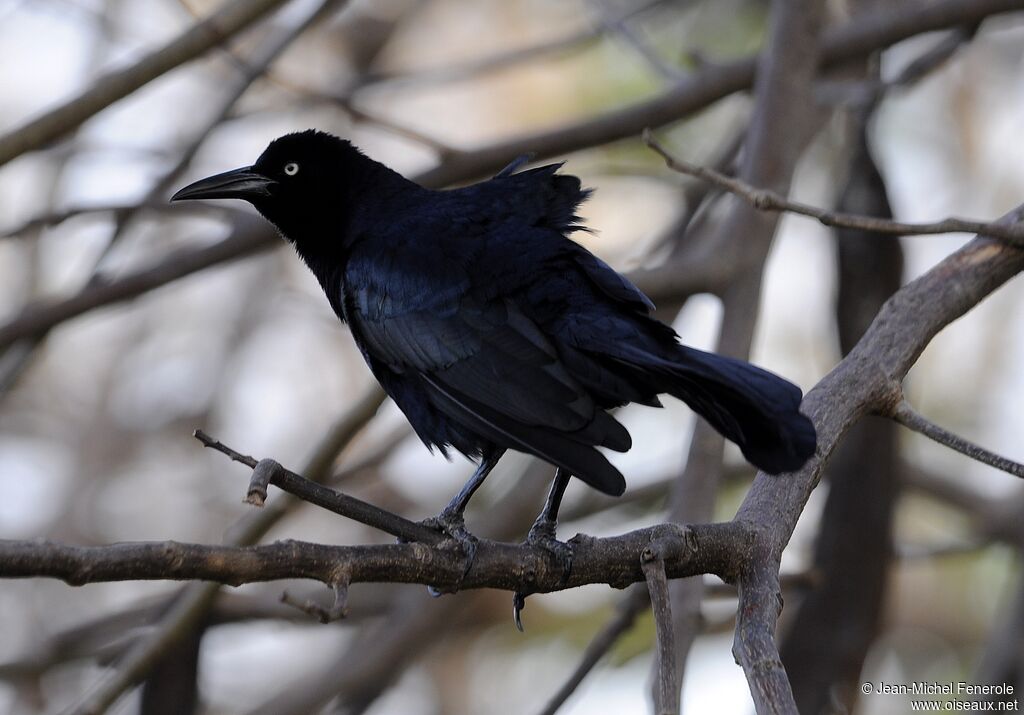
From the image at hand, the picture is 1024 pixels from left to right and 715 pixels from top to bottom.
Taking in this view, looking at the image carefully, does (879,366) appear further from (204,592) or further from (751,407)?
(204,592)

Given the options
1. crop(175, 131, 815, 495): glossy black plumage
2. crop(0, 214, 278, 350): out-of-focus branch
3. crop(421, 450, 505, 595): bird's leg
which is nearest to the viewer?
crop(421, 450, 505, 595): bird's leg

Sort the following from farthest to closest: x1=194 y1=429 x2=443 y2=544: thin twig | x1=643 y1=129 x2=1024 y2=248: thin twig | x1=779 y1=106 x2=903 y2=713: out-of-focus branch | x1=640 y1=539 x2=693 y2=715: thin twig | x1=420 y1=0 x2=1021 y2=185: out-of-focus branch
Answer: x1=420 y1=0 x2=1021 y2=185: out-of-focus branch < x1=779 y1=106 x2=903 y2=713: out-of-focus branch < x1=643 y1=129 x2=1024 y2=248: thin twig < x1=640 y1=539 x2=693 y2=715: thin twig < x1=194 y1=429 x2=443 y2=544: thin twig

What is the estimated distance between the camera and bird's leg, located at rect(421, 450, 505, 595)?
306 cm

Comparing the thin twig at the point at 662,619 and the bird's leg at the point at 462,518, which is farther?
the bird's leg at the point at 462,518

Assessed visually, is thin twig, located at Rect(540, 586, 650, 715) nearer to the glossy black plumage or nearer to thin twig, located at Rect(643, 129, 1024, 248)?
the glossy black plumage

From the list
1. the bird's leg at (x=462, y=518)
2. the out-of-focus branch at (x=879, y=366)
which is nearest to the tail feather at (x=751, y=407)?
the out-of-focus branch at (x=879, y=366)

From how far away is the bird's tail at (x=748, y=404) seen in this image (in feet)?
10.3

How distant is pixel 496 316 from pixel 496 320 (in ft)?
0.07

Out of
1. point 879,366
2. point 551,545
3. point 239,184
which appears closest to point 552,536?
point 551,545

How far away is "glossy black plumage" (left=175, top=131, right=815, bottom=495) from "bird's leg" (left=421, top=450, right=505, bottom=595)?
0.23 ft

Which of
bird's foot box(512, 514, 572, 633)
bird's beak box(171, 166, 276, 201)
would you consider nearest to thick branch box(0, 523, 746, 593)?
bird's foot box(512, 514, 572, 633)

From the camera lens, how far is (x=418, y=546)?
2.99 metres

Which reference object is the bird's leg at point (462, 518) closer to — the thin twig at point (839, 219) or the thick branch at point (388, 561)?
the thick branch at point (388, 561)

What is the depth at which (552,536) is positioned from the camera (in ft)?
12.3
